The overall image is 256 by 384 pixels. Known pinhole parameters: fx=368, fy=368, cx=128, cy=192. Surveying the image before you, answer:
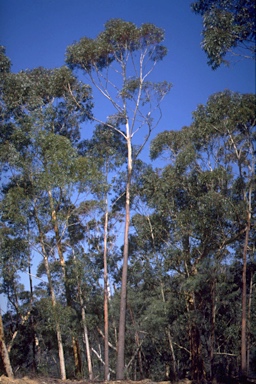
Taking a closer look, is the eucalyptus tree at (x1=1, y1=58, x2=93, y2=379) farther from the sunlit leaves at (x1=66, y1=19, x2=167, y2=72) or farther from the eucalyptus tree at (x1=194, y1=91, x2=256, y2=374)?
the eucalyptus tree at (x1=194, y1=91, x2=256, y2=374)

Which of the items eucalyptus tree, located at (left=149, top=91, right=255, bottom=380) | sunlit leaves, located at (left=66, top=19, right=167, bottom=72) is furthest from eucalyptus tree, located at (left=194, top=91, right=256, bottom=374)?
sunlit leaves, located at (left=66, top=19, right=167, bottom=72)

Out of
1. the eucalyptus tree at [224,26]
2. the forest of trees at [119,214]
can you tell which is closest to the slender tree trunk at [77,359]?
the forest of trees at [119,214]

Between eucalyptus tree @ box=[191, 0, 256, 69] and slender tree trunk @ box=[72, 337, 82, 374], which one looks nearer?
eucalyptus tree @ box=[191, 0, 256, 69]

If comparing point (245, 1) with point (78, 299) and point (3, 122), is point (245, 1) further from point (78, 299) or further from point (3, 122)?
point (78, 299)

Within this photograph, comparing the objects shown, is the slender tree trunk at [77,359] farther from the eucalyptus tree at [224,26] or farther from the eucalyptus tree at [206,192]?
the eucalyptus tree at [224,26]

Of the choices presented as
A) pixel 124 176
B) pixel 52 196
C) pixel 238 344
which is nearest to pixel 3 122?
pixel 52 196

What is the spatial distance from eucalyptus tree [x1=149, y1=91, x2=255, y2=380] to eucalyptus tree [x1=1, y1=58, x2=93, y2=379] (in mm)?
3965

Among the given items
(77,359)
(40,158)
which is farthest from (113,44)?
(77,359)

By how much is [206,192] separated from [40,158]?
6598mm

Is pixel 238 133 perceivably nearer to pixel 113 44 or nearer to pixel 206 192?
pixel 206 192

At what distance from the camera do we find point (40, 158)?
1361 centimetres

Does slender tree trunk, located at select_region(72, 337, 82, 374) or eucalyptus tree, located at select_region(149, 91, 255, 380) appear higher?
eucalyptus tree, located at select_region(149, 91, 255, 380)

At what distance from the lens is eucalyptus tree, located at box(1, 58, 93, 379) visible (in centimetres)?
1283

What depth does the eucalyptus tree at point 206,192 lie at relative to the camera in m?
13.0
